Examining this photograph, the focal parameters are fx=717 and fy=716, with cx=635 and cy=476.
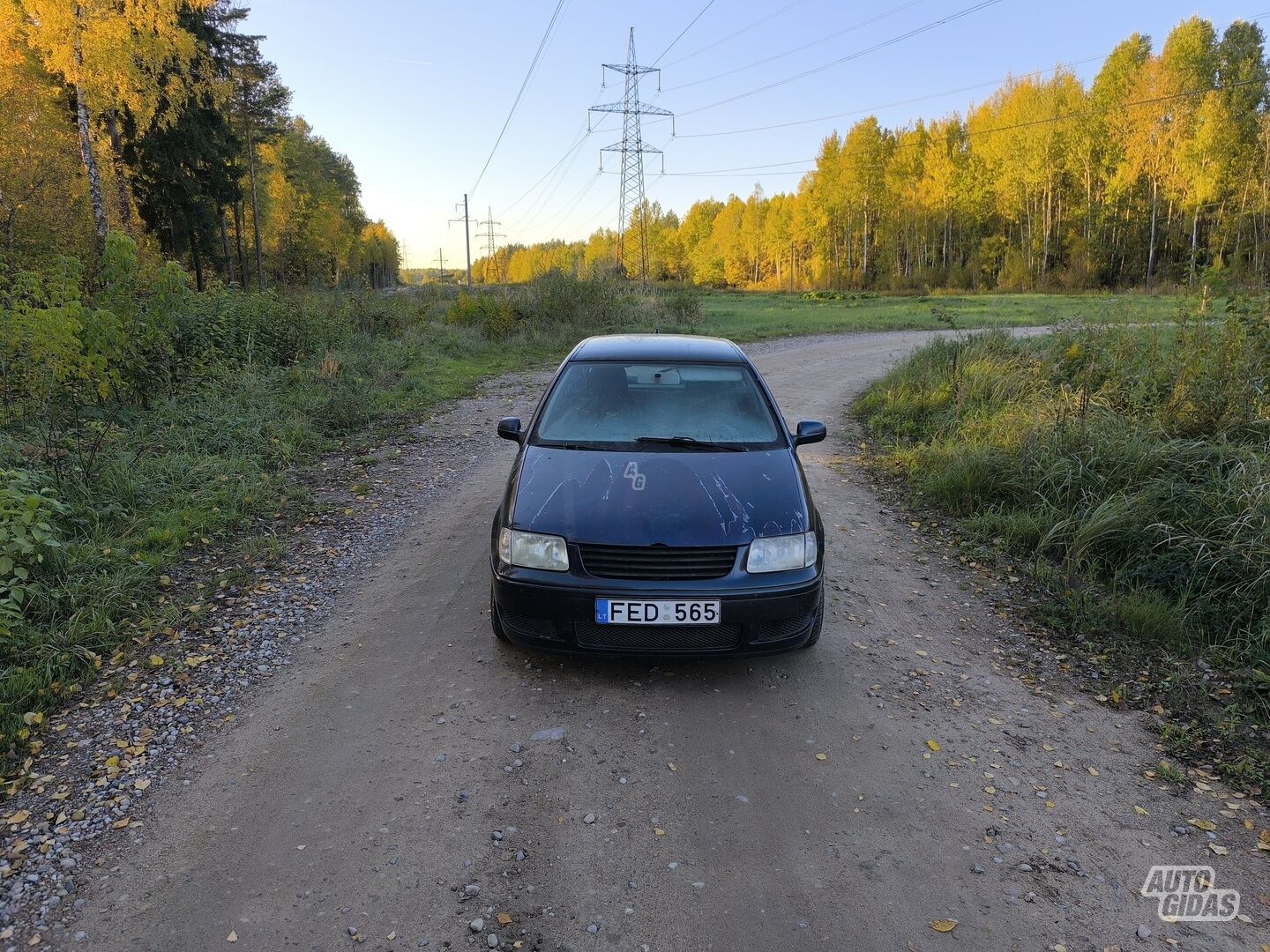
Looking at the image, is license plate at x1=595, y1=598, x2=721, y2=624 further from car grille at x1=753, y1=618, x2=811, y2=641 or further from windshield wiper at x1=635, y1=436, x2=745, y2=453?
windshield wiper at x1=635, y1=436, x2=745, y2=453

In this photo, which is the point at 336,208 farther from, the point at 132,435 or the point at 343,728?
the point at 343,728

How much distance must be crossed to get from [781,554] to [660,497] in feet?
2.19

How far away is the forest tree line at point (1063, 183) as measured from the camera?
36.1 m

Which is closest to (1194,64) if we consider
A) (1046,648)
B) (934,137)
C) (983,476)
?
(934,137)

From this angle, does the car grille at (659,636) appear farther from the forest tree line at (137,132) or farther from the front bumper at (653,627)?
the forest tree line at (137,132)

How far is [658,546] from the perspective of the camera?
3.42 m

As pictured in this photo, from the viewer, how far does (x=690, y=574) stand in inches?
135

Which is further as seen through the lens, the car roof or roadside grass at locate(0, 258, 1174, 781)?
the car roof

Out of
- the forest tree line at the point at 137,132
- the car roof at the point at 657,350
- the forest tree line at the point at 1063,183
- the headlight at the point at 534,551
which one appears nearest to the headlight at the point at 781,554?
the headlight at the point at 534,551

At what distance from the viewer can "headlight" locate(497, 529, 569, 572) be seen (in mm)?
3488

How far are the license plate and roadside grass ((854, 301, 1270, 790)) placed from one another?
2229 mm
